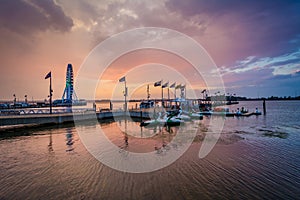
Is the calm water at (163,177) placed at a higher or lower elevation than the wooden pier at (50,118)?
lower

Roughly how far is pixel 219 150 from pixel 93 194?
30.0 ft

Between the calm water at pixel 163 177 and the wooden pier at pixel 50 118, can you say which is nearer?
the calm water at pixel 163 177

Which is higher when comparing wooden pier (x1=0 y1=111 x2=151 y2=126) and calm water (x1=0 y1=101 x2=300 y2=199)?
wooden pier (x1=0 y1=111 x2=151 y2=126)

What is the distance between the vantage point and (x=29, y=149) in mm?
12930

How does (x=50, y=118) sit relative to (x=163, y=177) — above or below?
above

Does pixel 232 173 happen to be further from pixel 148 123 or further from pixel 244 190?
pixel 148 123

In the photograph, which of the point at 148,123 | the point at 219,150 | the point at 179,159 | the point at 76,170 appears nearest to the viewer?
the point at 76,170

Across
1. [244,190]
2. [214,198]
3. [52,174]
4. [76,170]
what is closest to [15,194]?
[52,174]

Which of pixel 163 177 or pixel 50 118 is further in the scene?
pixel 50 118

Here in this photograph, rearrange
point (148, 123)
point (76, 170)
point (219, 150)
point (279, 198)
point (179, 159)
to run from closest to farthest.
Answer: point (279, 198)
point (76, 170)
point (179, 159)
point (219, 150)
point (148, 123)

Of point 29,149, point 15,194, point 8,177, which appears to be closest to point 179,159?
point 15,194

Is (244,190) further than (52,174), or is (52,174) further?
(52,174)

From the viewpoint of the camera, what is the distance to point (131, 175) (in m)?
8.16

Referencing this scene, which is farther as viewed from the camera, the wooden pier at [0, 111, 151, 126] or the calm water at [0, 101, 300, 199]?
the wooden pier at [0, 111, 151, 126]
